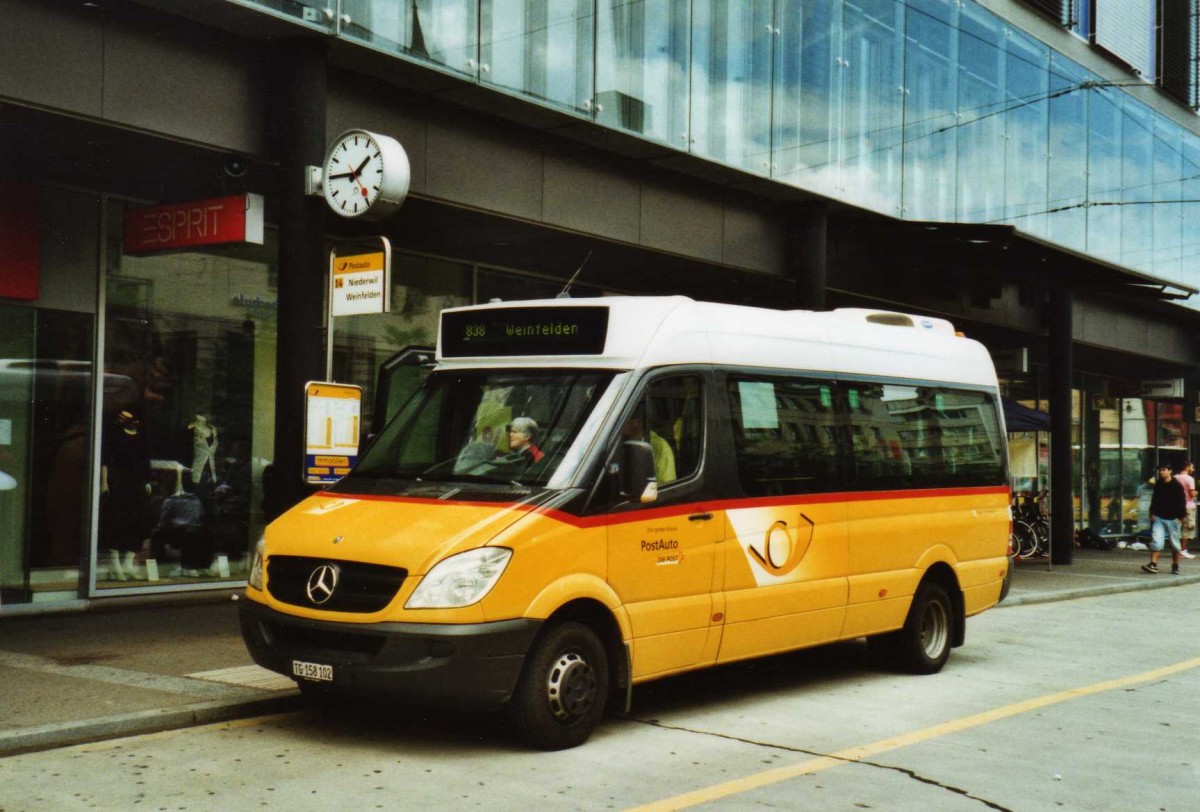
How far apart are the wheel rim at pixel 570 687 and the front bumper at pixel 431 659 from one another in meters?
0.28

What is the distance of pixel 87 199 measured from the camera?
1277 cm

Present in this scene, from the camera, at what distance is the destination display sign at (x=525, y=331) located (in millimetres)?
8070

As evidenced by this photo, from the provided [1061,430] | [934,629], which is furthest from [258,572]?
[1061,430]

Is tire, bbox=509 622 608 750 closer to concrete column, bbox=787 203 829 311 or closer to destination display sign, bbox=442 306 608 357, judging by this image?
destination display sign, bbox=442 306 608 357

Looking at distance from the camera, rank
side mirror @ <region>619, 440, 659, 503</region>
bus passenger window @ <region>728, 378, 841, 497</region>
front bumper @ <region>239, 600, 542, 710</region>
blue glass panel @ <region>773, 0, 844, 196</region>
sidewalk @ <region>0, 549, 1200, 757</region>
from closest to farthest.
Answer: front bumper @ <region>239, 600, 542, 710</region>
sidewalk @ <region>0, 549, 1200, 757</region>
side mirror @ <region>619, 440, 659, 503</region>
bus passenger window @ <region>728, 378, 841, 497</region>
blue glass panel @ <region>773, 0, 844, 196</region>

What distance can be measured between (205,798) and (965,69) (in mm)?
18746

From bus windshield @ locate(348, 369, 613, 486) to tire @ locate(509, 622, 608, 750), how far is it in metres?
0.92

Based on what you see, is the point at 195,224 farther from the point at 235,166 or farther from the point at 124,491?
the point at 124,491

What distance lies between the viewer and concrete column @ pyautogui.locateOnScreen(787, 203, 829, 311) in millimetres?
17547

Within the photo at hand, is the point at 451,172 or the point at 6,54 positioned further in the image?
the point at 451,172

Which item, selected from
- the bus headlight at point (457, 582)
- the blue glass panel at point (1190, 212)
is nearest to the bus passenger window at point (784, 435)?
the bus headlight at point (457, 582)

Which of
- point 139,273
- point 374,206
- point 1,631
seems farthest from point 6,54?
point 1,631

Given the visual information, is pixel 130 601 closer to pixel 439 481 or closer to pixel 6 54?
pixel 6 54

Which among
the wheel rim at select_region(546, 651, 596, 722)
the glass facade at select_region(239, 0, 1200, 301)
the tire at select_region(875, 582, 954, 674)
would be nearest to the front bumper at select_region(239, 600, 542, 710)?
the wheel rim at select_region(546, 651, 596, 722)
